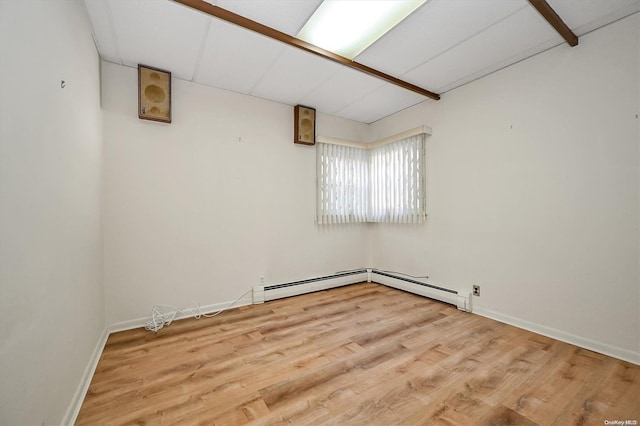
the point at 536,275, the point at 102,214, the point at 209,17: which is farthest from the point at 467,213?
the point at 102,214

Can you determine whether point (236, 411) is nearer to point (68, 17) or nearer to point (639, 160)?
point (68, 17)

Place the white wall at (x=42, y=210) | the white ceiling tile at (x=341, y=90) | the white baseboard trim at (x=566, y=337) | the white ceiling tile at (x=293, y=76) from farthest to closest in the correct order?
1. the white ceiling tile at (x=341, y=90)
2. the white ceiling tile at (x=293, y=76)
3. the white baseboard trim at (x=566, y=337)
4. the white wall at (x=42, y=210)

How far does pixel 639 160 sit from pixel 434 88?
6.19 feet

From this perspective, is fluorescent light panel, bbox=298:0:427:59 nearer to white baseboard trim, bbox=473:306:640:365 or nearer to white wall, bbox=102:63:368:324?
white wall, bbox=102:63:368:324

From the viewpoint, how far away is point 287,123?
3496 mm

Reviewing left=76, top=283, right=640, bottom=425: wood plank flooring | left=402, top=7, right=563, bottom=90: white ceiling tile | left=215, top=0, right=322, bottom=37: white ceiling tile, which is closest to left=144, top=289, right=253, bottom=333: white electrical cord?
left=76, top=283, right=640, bottom=425: wood plank flooring

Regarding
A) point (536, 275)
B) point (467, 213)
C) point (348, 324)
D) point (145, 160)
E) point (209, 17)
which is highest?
point (209, 17)

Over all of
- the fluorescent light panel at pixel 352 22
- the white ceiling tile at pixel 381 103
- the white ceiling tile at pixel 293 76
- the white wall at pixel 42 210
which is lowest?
the white wall at pixel 42 210

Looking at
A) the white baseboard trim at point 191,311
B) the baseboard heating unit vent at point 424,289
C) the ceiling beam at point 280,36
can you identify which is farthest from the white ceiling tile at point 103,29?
the baseboard heating unit vent at point 424,289

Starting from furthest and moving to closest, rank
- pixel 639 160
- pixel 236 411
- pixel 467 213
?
pixel 467 213 < pixel 639 160 < pixel 236 411

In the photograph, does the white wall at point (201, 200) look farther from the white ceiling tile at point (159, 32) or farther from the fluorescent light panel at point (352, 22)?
the fluorescent light panel at point (352, 22)

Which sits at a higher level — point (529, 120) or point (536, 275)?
point (529, 120)

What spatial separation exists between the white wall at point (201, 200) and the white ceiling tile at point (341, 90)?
33 centimetres

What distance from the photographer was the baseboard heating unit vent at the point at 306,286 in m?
3.23
